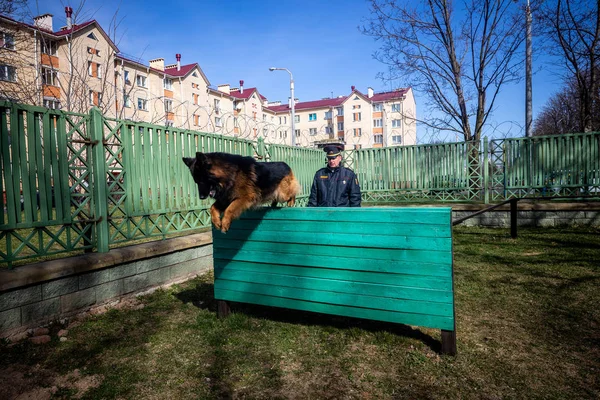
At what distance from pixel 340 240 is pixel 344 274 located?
354 mm

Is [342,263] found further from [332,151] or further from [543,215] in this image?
[543,215]

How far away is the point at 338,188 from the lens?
18.4ft

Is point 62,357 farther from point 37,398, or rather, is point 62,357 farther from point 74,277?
point 74,277

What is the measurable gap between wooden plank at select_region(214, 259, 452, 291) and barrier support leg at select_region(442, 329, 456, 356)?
0.47 m

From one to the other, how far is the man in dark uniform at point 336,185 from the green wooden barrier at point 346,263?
1.85 metres

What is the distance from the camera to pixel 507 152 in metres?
A: 10.6

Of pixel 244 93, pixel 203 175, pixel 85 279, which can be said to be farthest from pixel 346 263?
pixel 244 93

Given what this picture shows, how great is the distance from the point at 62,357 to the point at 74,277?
108 cm

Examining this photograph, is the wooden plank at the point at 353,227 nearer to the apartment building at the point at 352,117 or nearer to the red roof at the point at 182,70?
the red roof at the point at 182,70

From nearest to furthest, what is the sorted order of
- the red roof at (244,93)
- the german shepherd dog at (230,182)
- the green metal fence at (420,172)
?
the german shepherd dog at (230,182) < the green metal fence at (420,172) < the red roof at (244,93)

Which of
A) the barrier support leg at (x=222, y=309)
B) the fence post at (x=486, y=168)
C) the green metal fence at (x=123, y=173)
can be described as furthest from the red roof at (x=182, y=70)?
the barrier support leg at (x=222, y=309)

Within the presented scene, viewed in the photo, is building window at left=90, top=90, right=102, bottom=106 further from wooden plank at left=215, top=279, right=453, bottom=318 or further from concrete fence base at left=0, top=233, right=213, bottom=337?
wooden plank at left=215, top=279, right=453, bottom=318

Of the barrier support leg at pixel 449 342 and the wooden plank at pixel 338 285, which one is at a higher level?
the wooden plank at pixel 338 285

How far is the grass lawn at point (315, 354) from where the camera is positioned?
276cm
